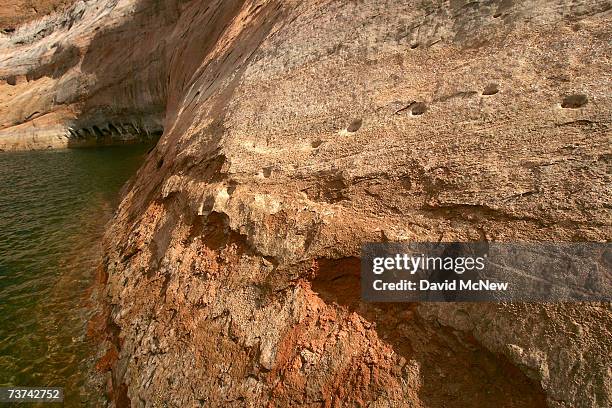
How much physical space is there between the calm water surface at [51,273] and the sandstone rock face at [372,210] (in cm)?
80

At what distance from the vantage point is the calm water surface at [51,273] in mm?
6520

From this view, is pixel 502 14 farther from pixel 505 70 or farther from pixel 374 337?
pixel 374 337

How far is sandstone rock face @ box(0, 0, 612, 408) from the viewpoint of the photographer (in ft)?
11.6

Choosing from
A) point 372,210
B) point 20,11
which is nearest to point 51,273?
point 372,210

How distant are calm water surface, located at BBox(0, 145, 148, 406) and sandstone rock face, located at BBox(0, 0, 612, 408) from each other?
2.62 ft

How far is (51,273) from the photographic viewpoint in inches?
368

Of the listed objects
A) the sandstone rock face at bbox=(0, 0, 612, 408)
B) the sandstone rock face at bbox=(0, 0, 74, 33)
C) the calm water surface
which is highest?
the sandstone rock face at bbox=(0, 0, 74, 33)

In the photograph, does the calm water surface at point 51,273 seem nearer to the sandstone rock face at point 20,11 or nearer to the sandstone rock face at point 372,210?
the sandstone rock face at point 372,210

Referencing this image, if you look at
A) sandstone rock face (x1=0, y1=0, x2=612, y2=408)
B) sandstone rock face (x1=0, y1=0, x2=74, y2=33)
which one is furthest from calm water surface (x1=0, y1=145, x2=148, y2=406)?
sandstone rock face (x1=0, y1=0, x2=74, y2=33)

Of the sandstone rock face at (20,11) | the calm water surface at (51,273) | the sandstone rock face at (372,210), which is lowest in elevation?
the calm water surface at (51,273)

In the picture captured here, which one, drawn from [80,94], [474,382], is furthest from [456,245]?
[80,94]

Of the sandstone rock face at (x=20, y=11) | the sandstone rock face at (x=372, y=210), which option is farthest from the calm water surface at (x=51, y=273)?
the sandstone rock face at (x=20, y=11)

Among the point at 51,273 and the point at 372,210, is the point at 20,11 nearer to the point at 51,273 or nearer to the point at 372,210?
the point at 51,273

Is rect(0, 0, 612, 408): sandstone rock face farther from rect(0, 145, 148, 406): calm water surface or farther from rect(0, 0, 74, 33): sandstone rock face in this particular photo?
rect(0, 0, 74, 33): sandstone rock face
